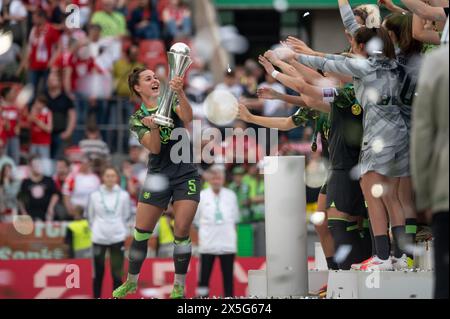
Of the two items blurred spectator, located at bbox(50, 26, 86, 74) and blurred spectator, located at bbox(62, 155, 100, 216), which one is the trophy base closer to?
blurred spectator, located at bbox(62, 155, 100, 216)

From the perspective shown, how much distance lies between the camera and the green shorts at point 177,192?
408 inches

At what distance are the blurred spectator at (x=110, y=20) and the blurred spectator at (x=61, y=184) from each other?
245 cm

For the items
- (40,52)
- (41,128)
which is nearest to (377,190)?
(41,128)

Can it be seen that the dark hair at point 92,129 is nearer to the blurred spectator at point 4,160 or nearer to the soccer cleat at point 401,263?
the blurred spectator at point 4,160

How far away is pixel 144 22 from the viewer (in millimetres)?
19156

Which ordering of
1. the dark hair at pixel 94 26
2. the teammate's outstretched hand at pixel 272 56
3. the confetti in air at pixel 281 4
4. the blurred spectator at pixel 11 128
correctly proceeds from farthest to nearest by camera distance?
the confetti in air at pixel 281 4, the dark hair at pixel 94 26, the blurred spectator at pixel 11 128, the teammate's outstretched hand at pixel 272 56

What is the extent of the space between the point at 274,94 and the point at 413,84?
1490 mm

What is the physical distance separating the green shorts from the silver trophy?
1.66 ft

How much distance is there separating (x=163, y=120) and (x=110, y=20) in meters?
9.26

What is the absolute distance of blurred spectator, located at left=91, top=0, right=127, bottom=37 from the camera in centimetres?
1877

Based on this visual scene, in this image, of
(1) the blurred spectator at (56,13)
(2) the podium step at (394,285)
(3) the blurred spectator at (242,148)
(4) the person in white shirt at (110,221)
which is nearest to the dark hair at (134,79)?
(2) the podium step at (394,285)

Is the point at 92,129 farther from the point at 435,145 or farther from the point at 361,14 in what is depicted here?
the point at 435,145
